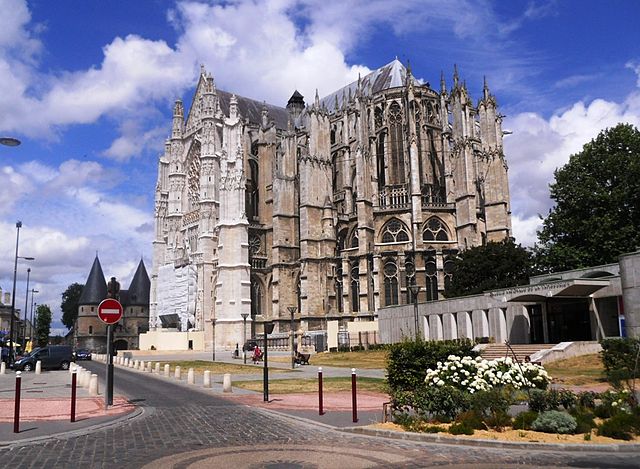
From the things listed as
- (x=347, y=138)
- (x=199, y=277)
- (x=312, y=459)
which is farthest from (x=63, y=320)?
(x=312, y=459)

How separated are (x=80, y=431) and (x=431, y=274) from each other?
142 ft

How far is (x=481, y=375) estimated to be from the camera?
11922 millimetres

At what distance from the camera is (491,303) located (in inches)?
1335

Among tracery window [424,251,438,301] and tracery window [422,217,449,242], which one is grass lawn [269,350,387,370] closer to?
tracery window [424,251,438,301]

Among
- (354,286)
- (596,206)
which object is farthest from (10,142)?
(354,286)

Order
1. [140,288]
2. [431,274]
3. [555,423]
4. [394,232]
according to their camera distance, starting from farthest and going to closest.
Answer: [140,288] < [394,232] < [431,274] < [555,423]

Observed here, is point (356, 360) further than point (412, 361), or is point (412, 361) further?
point (356, 360)

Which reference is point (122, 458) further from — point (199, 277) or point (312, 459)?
point (199, 277)

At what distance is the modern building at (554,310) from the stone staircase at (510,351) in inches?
82.9

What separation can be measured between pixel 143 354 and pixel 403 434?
51.4 meters

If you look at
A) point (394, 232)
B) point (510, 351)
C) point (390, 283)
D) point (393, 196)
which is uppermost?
point (393, 196)

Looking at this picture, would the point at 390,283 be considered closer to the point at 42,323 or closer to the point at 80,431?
the point at 80,431

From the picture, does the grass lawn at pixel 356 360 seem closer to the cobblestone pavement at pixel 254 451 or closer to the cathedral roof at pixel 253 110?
the cobblestone pavement at pixel 254 451

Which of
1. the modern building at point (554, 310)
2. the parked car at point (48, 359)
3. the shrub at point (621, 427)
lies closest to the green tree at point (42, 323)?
the parked car at point (48, 359)
